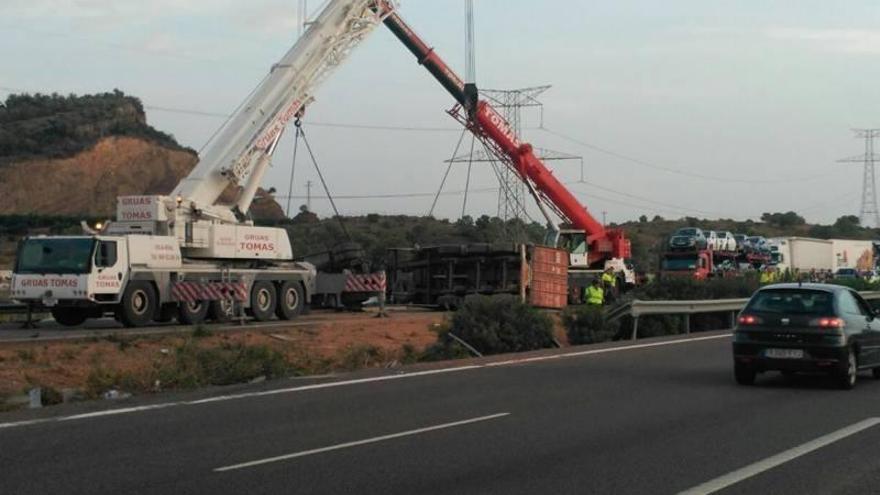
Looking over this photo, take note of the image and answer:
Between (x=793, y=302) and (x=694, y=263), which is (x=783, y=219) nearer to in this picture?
(x=694, y=263)

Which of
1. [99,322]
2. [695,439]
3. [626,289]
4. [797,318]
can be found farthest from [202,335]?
[626,289]

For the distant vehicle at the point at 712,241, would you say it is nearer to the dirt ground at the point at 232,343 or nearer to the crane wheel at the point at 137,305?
the dirt ground at the point at 232,343

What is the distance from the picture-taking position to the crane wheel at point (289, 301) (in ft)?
96.7

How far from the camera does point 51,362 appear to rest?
1812 centimetres

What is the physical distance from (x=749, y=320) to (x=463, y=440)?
654 centimetres

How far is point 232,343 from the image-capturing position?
2167cm

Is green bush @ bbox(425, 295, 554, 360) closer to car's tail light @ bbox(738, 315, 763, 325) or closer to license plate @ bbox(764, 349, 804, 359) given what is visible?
car's tail light @ bbox(738, 315, 763, 325)

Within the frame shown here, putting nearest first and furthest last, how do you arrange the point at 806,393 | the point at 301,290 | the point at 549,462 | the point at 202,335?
the point at 549,462 < the point at 806,393 < the point at 202,335 < the point at 301,290

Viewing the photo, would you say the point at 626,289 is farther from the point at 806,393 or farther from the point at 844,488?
the point at 844,488

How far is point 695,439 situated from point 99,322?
71.4 ft

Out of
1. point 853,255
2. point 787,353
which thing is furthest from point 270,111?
point 853,255

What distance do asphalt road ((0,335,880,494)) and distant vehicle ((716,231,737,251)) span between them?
1491 inches

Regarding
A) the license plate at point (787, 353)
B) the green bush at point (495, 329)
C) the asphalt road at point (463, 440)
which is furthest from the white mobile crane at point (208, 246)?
the license plate at point (787, 353)

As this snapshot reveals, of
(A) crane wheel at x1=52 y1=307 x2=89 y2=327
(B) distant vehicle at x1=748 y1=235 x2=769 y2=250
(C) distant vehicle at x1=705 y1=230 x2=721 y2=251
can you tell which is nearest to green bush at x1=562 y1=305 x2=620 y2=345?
(A) crane wheel at x1=52 y1=307 x2=89 y2=327
